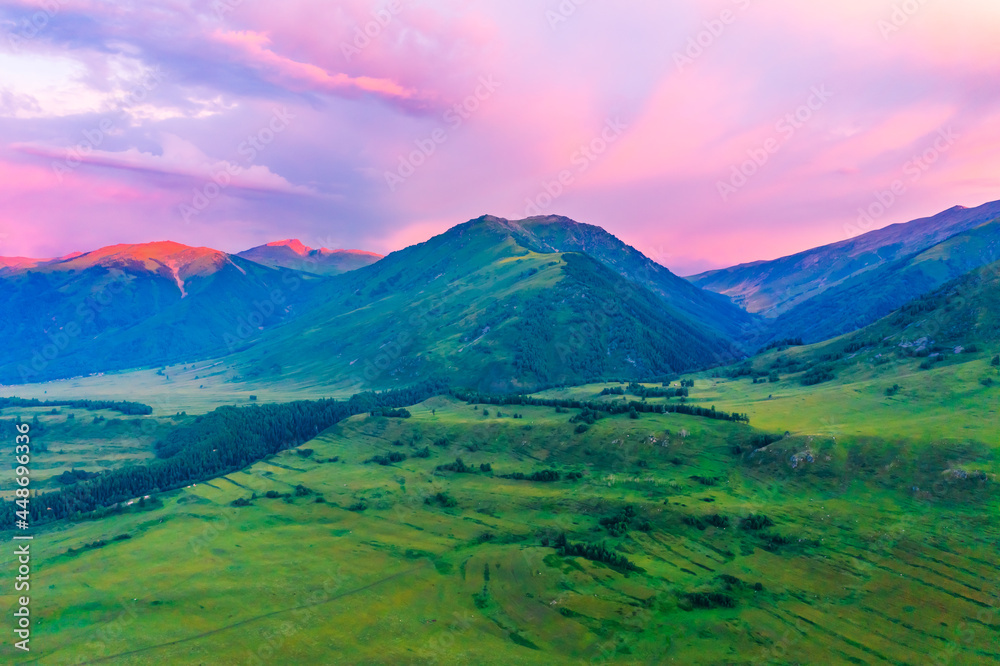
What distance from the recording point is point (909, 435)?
15338 cm

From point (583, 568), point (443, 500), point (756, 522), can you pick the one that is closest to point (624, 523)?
point (583, 568)

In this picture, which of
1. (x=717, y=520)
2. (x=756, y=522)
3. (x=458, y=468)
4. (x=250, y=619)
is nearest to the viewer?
(x=250, y=619)

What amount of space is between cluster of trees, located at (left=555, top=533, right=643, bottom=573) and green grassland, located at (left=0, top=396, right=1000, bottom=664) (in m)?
2.09

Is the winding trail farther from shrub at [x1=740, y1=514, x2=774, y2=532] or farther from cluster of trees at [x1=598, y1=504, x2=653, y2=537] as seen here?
shrub at [x1=740, y1=514, x2=774, y2=532]

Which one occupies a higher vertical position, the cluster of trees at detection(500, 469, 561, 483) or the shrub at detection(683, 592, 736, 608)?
the cluster of trees at detection(500, 469, 561, 483)

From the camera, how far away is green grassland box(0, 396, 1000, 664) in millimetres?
100625

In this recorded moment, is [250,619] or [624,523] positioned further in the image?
[624,523]

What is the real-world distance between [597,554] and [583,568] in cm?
596

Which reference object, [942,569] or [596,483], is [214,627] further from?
[942,569]

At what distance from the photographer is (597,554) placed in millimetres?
129250

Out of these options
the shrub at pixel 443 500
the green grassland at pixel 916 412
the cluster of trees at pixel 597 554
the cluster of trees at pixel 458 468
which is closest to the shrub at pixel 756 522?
the cluster of trees at pixel 597 554

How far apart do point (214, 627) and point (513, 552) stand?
65.9 meters

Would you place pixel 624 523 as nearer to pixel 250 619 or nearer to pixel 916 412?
pixel 250 619

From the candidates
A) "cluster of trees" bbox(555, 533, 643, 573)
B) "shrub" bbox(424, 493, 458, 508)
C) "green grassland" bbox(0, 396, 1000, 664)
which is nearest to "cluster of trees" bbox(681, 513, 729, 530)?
"green grassland" bbox(0, 396, 1000, 664)
